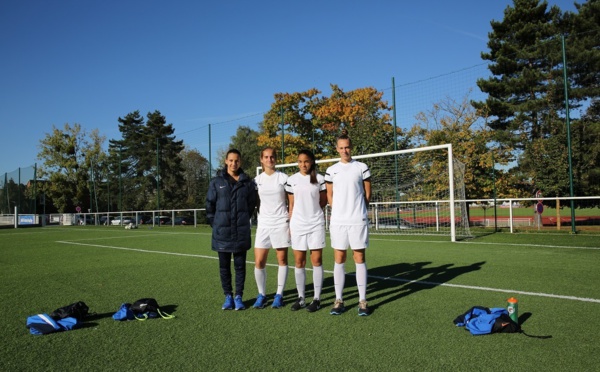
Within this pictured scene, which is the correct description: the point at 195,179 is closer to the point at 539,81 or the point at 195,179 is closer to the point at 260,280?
the point at 539,81

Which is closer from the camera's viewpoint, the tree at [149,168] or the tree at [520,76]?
the tree at [520,76]

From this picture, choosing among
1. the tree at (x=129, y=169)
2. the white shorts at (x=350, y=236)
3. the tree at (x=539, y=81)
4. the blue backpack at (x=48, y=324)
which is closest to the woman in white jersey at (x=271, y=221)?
the white shorts at (x=350, y=236)

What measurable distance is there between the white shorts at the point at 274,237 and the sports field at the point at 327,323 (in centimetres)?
68

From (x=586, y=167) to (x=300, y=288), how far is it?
1821cm

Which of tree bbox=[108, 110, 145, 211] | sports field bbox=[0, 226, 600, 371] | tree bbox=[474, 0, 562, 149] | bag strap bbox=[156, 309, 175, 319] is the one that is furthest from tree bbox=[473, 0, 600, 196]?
tree bbox=[108, 110, 145, 211]

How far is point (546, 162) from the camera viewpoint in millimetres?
17438

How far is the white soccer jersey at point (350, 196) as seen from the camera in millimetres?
4234

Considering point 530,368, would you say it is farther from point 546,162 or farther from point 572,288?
point 546,162

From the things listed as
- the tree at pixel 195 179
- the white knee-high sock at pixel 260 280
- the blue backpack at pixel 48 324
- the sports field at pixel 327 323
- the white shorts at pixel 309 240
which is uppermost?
the tree at pixel 195 179

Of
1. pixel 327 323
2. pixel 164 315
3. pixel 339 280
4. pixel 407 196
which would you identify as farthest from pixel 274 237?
pixel 407 196

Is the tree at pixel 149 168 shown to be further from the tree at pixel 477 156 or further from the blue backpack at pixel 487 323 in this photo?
the blue backpack at pixel 487 323

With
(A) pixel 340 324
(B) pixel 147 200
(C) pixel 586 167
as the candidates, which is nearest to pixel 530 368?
(A) pixel 340 324

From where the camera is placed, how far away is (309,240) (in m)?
4.40

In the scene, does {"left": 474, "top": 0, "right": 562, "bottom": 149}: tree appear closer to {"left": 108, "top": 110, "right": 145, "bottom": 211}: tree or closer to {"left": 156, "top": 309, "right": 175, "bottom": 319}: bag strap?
{"left": 156, "top": 309, "right": 175, "bottom": 319}: bag strap
